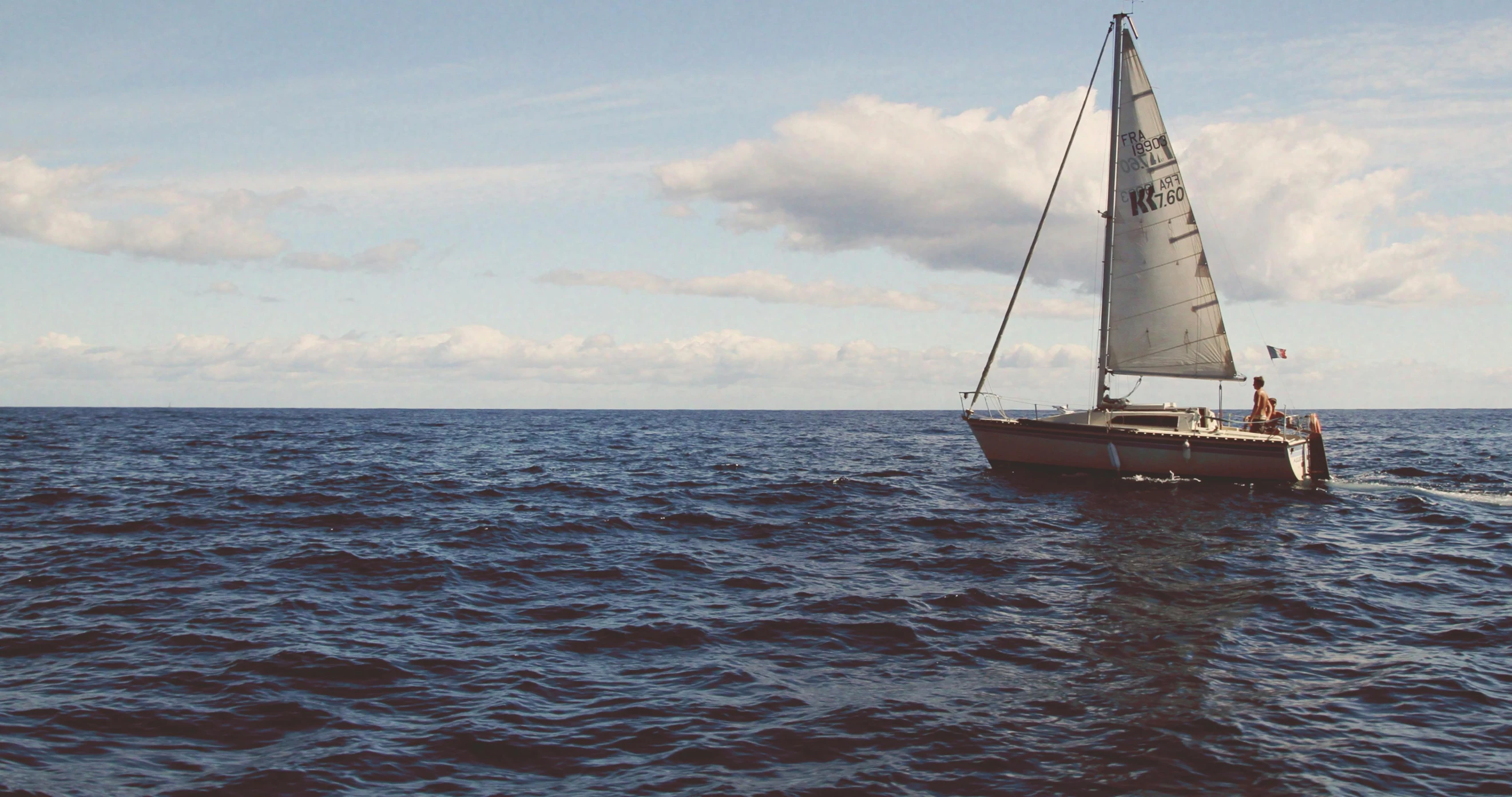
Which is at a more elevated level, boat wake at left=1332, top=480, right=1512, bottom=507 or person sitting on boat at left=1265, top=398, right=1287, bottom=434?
person sitting on boat at left=1265, top=398, right=1287, bottom=434

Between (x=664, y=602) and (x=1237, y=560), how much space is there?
39.3 feet

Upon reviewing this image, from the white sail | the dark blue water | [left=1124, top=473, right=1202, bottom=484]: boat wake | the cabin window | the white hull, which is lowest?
the dark blue water

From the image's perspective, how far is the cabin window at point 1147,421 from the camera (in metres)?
31.1

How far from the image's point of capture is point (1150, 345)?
106 ft

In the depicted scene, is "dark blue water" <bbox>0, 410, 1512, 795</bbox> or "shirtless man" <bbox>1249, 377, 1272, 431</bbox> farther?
"shirtless man" <bbox>1249, 377, 1272, 431</bbox>

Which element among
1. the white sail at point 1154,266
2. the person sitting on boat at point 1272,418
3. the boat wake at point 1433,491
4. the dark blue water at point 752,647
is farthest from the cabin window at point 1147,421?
the boat wake at point 1433,491

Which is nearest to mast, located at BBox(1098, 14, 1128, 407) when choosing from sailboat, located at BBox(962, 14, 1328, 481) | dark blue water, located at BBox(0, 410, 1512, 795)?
A: sailboat, located at BBox(962, 14, 1328, 481)

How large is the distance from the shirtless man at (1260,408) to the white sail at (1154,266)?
1.03 metres

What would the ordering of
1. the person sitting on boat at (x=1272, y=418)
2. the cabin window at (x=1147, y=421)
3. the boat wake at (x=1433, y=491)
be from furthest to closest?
the person sitting on boat at (x=1272, y=418), the cabin window at (x=1147, y=421), the boat wake at (x=1433, y=491)

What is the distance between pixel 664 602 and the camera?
14.7m

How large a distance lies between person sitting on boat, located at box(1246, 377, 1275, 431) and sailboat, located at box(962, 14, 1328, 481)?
0.19m

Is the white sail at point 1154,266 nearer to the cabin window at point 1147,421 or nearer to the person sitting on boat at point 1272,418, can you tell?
the person sitting on boat at point 1272,418

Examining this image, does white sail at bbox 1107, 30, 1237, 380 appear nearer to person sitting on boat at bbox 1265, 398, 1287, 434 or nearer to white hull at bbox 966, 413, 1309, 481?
person sitting on boat at bbox 1265, 398, 1287, 434

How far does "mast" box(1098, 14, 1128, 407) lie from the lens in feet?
108
